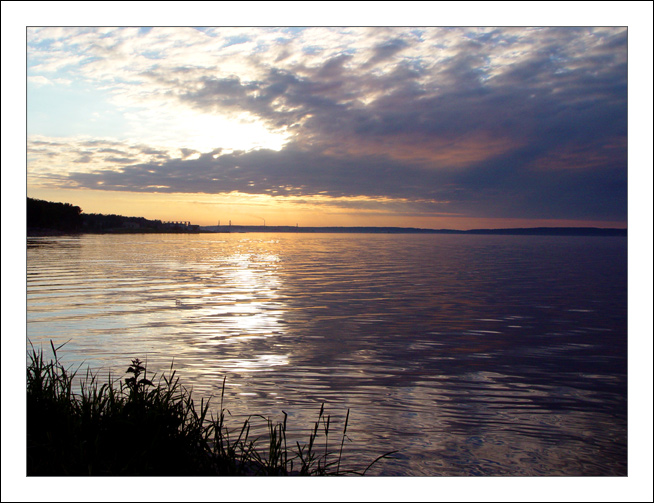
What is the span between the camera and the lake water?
324 inches

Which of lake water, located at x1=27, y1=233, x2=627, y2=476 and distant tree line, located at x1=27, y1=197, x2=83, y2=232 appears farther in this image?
distant tree line, located at x1=27, y1=197, x2=83, y2=232

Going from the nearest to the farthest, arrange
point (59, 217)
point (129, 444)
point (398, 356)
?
point (129, 444) < point (398, 356) < point (59, 217)

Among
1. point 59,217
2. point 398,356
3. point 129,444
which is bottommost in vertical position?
point 398,356

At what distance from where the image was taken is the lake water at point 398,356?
8219 millimetres

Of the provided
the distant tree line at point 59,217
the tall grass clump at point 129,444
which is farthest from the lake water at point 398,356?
the distant tree line at point 59,217

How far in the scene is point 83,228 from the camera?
113 metres

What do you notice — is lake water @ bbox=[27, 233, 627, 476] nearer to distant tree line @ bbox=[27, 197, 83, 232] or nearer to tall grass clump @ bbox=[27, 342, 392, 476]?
tall grass clump @ bbox=[27, 342, 392, 476]

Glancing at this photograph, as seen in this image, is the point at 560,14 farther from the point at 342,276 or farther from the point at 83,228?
the point at 83,228

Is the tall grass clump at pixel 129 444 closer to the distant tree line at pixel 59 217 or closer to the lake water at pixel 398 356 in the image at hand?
the lake water at pixel 398 356

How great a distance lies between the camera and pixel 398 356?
14.1 m

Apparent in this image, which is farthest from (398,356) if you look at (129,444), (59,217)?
(59,217)

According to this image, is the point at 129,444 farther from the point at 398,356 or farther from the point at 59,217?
the point at 59,217

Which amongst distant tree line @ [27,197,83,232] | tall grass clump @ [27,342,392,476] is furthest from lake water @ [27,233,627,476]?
distant tree line @ [27,197,83,232]

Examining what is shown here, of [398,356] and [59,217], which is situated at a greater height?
[59,217]
